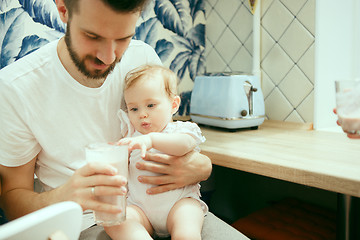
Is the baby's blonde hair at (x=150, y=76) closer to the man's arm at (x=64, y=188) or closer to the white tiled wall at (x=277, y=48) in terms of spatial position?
the man's arm at (x=64, y=188)

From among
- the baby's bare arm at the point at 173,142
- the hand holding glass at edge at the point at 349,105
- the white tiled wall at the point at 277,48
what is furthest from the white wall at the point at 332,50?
the baby's bare arm at the point at 173,142

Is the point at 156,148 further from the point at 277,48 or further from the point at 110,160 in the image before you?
the point at 277,48

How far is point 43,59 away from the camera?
110 centimetres

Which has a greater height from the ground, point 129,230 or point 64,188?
point 64,188

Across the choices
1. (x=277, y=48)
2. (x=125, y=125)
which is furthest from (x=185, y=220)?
(x=277, y=48)

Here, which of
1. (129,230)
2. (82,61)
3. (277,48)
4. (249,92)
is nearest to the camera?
(129,230)

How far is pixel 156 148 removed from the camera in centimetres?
103

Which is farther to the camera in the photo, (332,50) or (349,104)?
(332,50)

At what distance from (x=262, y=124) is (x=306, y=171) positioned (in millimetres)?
851

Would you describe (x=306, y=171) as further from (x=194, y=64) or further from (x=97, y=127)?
(x=194, y=64)

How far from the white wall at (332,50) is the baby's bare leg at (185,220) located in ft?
3.20

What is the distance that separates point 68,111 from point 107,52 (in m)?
0.30

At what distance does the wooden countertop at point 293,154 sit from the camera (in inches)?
39.6

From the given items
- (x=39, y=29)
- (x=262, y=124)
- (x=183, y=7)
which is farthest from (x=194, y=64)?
(x=39, y=29)
